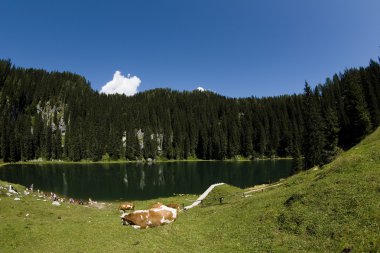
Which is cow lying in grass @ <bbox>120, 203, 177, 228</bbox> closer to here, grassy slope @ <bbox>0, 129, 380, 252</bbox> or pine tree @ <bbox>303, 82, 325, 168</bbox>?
grassy slope @ <bbox>0, 129, 380, 252</bbox>

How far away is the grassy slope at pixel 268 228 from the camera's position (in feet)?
67.4

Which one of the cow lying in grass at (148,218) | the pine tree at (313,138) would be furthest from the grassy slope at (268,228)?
the pine tree at (313,138)

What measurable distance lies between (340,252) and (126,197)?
2702 inches

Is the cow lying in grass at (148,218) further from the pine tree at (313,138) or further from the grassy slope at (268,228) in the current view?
the pine tree at (313,138)

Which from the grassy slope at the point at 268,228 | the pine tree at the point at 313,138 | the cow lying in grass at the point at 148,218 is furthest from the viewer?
the pine tree at the point at 313,138

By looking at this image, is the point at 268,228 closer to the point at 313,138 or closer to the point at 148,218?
the point at 148,218

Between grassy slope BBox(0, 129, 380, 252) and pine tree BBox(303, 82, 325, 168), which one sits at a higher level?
pine tree BBox(303, 82, 325, 168)

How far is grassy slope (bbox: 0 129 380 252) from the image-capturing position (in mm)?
20547

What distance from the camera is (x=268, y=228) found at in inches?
987

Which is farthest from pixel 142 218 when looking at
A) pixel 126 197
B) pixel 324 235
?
pixel 126 197

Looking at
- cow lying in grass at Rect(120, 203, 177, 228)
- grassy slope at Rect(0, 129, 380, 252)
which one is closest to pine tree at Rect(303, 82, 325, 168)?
grassy slope at Rect(0, 129, 380, 252)

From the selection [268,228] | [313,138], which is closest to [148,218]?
[268,228]

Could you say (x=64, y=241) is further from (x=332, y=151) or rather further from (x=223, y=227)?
(x=332, y=151)

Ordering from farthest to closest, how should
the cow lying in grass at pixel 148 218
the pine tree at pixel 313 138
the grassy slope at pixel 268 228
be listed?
1. the pine tree at pixel 313 138
2. the cow lying in grass at pixel 148 218
3. the grassy slope at pixel 268 228
